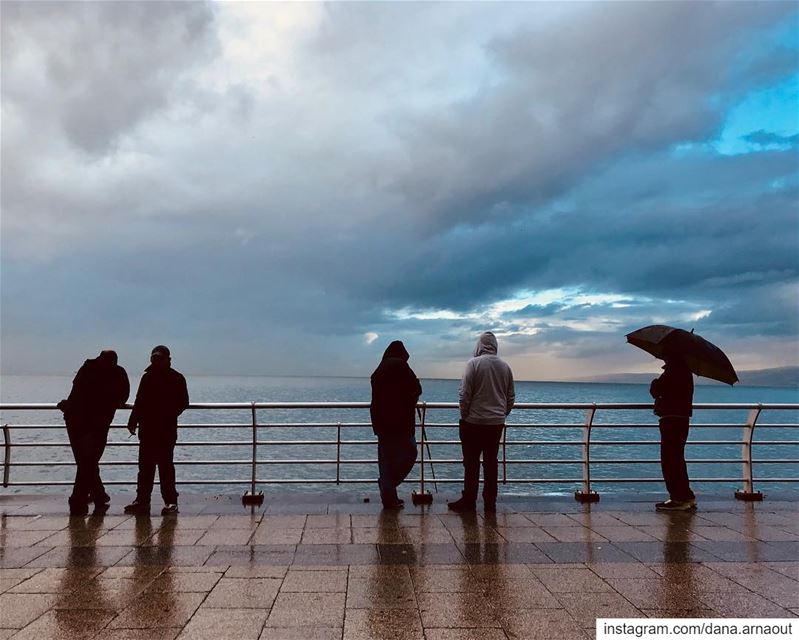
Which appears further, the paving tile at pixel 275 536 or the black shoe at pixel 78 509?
the black shoe at pixel 78 509

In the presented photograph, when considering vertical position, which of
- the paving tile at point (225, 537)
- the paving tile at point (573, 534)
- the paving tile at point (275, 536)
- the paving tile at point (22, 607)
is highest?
the paving tile at point (22, 607)

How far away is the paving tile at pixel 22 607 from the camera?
4.14 m

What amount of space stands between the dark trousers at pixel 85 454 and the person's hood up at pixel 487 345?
4.39 metres

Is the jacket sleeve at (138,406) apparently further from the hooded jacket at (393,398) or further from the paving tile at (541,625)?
the paving tile at (541,625)

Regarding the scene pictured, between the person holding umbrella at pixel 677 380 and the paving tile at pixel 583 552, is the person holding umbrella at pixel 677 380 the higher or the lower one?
the higher one

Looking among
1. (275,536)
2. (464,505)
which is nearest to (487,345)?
(464,505)

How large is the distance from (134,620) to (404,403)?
13.6 ft

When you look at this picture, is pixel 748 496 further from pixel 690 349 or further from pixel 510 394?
pixel 510 394

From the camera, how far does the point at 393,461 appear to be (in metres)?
7.88

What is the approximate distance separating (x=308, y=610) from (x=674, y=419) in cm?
531

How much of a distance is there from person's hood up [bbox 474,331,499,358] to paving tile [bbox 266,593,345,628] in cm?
383

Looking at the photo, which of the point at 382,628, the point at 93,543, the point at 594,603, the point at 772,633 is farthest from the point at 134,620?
the point at 772,633

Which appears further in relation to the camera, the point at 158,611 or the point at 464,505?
the point at 464,505

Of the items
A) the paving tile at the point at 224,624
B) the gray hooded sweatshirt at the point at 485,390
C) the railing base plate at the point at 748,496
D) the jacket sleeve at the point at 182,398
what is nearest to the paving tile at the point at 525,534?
the gray hooded sweatshirt at the point at 485,390
